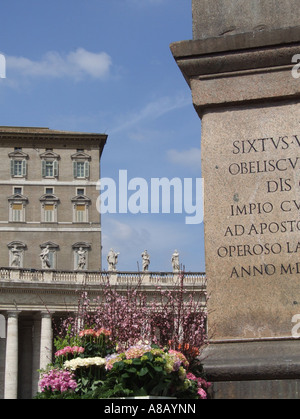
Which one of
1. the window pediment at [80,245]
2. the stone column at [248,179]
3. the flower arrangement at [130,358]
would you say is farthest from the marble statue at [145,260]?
the stone column at [248,179]

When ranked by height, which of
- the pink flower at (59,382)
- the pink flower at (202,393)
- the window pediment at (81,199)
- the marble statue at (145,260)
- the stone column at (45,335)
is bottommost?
the pink flower at (202,393)

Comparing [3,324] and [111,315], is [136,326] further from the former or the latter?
[3,324]

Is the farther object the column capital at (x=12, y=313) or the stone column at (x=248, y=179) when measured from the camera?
the column capital at (x=12, y=313)

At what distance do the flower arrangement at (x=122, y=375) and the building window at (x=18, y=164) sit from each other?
83317 millimetres

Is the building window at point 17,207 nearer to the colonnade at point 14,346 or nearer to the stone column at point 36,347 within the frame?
the stone column at point 36,347

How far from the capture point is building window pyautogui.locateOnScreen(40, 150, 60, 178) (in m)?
93.5

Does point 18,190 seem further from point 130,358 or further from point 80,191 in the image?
point 130,358

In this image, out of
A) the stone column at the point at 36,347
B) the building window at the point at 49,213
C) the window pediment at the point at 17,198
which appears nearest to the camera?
the stone column at the point at 36,347

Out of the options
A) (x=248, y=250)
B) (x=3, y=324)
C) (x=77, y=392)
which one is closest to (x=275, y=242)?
(x=248, y=250)

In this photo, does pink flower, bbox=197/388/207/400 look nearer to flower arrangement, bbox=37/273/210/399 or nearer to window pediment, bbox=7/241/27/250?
flower arrangement, bbox=37/273/210/399

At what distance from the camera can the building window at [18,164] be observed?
9319cm

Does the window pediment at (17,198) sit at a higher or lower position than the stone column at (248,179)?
higher

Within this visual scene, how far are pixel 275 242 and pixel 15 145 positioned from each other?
284 feet

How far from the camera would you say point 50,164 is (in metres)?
93.9
